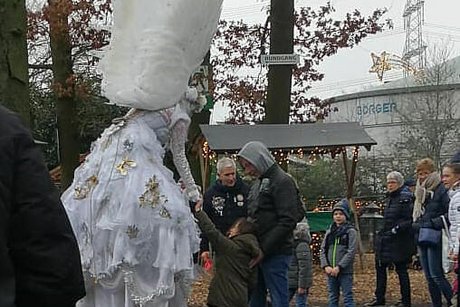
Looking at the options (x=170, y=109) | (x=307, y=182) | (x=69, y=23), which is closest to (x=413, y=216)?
(x=170, y=109)

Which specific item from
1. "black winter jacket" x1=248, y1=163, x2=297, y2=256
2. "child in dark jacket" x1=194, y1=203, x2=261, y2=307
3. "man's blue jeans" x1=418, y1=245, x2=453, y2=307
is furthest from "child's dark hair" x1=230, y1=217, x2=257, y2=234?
"man's blue jeans" x1=418, y1=245, x2=453, y2=307

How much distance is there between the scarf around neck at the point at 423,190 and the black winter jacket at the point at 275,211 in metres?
2.73

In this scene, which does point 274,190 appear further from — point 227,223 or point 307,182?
point 307,182

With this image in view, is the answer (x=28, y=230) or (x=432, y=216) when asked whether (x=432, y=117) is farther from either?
(x=28, y=230)

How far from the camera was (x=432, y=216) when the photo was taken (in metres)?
10.2

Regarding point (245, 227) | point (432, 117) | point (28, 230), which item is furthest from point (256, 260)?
point (432, 117)

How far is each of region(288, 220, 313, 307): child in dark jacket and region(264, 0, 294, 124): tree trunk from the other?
6.21 m

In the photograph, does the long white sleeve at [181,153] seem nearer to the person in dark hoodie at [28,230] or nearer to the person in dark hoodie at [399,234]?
the person in dark hoodie at [28,230]

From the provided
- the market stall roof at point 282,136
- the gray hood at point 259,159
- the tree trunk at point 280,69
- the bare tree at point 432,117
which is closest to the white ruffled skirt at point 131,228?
the gray hood at point 259,159

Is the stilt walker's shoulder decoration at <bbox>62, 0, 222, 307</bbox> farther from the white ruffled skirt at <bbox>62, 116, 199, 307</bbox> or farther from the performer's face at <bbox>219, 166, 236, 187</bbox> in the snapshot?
the performer's face at <bbox>219, 166, 236, 187</bbox>

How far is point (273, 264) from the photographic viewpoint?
8094mm

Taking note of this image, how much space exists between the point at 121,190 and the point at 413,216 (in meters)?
5.63

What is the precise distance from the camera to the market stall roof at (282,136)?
14766mm

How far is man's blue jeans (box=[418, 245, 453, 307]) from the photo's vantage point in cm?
1023
